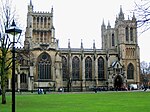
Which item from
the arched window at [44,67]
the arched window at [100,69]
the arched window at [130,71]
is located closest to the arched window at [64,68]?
the arched window at [44,67]

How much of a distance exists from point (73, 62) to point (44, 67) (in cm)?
1146

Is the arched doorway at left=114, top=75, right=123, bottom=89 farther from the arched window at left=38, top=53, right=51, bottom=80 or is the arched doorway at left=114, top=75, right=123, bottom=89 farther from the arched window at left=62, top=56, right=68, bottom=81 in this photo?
the arched window at left=38, top=53, right=51, bottom=80

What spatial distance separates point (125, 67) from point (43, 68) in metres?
26.1

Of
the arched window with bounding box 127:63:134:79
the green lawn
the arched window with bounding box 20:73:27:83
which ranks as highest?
the arched window with bounding box 127:63:134:79

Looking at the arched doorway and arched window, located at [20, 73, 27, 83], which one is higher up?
arched window, located at [20, 73, 27, 83]

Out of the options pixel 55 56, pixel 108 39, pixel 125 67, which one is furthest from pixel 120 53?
pixel 55 56

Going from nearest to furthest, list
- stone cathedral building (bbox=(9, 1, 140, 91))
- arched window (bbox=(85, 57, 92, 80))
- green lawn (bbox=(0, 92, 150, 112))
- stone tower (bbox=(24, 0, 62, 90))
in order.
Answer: green lawn (bbox=(0, 92, 150, 112)) → stone tower (bbox=(24, 0, 62, 90)) → stone cathedral building (bbox=(9, 1, 140, 91)) → arched window (bbox=(85, 57, 92, 80))

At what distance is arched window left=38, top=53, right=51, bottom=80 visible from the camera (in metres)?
95.4

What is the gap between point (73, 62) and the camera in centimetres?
10400

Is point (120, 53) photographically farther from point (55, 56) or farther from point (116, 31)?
point (55, 56)

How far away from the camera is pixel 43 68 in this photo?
95.9 meters

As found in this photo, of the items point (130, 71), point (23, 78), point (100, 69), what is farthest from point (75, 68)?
point (23, 78)

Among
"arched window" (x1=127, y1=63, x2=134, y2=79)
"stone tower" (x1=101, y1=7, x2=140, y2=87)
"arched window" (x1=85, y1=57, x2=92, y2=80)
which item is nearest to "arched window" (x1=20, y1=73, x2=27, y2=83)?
"arched window" (x1=85, y1=57, x2=92, y2=80)

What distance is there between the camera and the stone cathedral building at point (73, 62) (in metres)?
94.6
